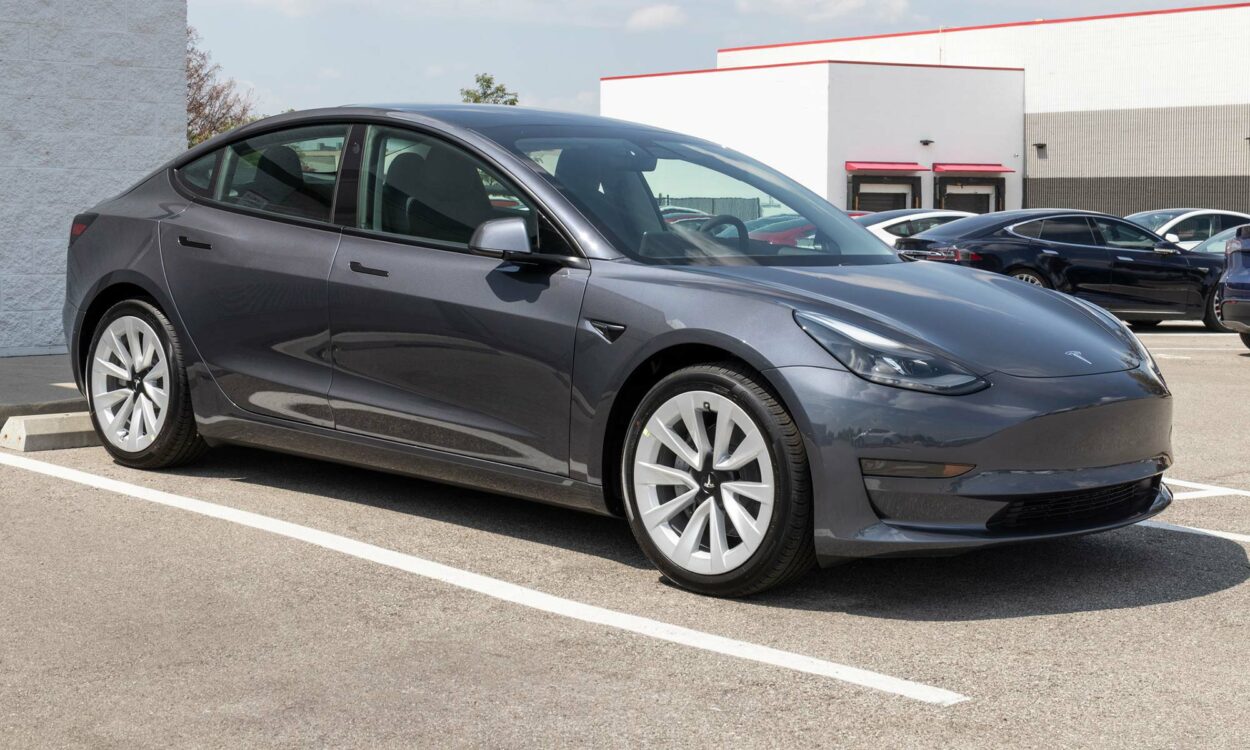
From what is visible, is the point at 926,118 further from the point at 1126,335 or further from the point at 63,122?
the point at 1126,335

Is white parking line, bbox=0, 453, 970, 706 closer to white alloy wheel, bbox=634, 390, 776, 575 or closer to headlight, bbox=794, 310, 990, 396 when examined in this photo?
white alloy wheel, bbox=634, 390, 776, 575

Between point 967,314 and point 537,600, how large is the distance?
1.66m

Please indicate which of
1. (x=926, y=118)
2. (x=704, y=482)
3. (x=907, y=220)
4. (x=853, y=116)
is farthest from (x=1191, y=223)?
(x=926, y=118)

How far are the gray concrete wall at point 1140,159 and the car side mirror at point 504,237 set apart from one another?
157 feet

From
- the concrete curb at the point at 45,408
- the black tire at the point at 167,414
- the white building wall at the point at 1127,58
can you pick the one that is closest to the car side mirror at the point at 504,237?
the black tire at the point at 167,414

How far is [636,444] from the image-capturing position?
16.4ft

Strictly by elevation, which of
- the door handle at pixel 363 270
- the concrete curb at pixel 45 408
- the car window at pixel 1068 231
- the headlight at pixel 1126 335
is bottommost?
the concrete curb at pixel 45 408

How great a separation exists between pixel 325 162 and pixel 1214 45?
49996 mm

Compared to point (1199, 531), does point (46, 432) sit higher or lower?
higher

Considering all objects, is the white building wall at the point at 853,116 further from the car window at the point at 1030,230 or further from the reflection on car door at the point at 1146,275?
the car window at the point at 1030,230

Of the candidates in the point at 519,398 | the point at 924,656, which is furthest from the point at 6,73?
the point at 924,656

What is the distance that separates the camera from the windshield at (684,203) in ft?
17.8

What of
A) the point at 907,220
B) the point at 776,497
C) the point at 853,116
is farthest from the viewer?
the point at 853,116

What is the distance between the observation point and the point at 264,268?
6137 millimetres
